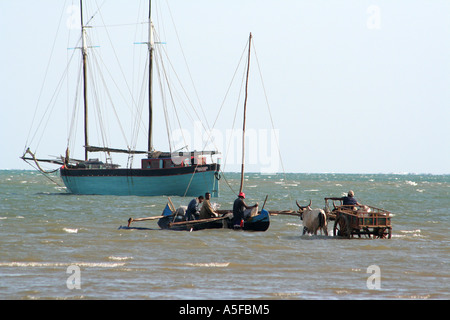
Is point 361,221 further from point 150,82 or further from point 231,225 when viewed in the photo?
point 150,82

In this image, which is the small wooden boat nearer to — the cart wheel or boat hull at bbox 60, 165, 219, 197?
the cart wheel

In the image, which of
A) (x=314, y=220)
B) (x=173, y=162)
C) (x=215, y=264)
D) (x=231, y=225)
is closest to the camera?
(x=215, y=264)

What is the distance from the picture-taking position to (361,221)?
24812mm

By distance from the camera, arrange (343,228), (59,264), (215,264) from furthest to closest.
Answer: (343,228)
(215,264)
(59,264)

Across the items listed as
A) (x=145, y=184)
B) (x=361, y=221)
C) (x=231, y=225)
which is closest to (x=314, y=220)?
(x=361, y=221)

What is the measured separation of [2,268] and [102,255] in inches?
139

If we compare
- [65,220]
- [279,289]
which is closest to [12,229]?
[65,220]

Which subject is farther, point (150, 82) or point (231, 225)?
point (150, 82)

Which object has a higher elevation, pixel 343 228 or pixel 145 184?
pixel 145 184

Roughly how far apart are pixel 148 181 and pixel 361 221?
40.4 metres

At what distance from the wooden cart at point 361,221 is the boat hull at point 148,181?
33497mm

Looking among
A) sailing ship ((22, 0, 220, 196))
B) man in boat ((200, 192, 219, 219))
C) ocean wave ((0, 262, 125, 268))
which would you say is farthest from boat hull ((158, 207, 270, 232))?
sailing ship ((22, 0, 220, 196))

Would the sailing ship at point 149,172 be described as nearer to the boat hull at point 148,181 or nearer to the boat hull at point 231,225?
the boat hull at point 148,181

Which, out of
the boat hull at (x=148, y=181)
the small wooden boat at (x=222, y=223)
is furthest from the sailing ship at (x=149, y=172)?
the small wooden boat at (x=222, y=223)
